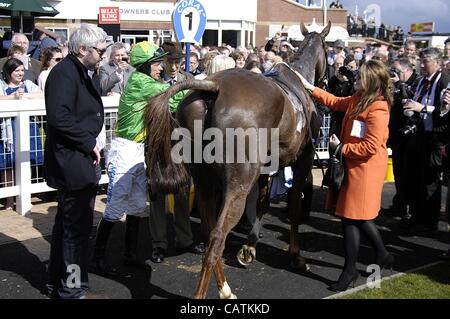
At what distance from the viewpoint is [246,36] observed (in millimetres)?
40875

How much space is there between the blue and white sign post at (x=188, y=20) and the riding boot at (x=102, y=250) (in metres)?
3.02

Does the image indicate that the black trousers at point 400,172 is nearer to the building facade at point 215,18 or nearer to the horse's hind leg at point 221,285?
the horse's hind leg at point 221,285

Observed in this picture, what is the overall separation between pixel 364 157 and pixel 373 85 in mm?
597

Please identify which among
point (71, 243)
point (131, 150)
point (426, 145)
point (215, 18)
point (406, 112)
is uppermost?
point (215, 18)

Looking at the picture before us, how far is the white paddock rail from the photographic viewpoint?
21.1 ft

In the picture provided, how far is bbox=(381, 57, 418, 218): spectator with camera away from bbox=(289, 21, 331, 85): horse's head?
1091 millimetres

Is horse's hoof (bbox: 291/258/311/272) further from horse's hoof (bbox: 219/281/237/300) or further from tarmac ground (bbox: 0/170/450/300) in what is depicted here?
horse's hoof (bbox: 219/281/237/300)

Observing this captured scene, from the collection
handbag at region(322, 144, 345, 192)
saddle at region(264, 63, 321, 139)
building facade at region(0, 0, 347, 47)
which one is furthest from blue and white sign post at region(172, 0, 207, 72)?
building facade at region(0, 0, 347, 47)

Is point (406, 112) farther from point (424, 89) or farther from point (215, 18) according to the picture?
point (215, 18)

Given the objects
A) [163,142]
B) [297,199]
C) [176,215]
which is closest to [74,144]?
[163,142]

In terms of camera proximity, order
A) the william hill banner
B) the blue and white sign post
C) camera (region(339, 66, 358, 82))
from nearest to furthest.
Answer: camera (region(339, 66, 358, 82)) < the blue and white sign post < the william hill banner

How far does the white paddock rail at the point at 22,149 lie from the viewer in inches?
253

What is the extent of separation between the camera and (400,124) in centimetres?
660

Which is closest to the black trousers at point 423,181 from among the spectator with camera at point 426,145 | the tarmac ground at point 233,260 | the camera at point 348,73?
the spectator with camera at point 426,145
